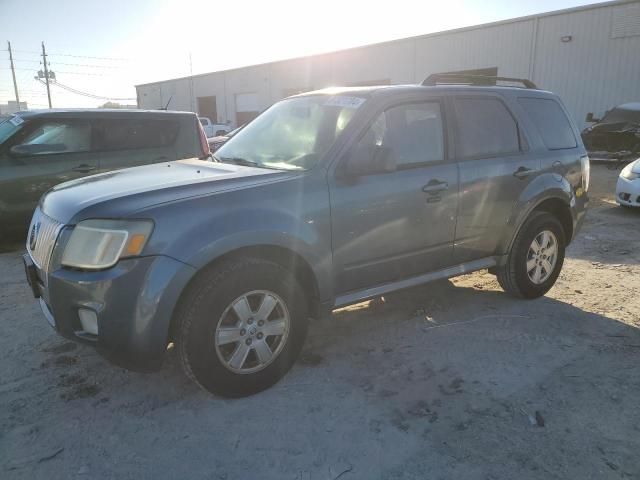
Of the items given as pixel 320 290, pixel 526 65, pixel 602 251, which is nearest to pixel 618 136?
pixel 526 65

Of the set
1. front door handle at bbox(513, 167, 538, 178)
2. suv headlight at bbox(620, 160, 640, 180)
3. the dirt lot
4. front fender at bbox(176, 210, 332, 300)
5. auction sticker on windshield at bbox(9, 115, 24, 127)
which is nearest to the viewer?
the dirt lot

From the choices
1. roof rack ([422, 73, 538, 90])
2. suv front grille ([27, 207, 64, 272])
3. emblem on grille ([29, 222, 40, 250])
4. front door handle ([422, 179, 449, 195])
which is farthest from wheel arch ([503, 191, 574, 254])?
emblem on grille ([29, 222, 40, 250])

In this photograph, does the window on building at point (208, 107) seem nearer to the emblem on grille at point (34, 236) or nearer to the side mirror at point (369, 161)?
the emblem on grille at point (34, 236)

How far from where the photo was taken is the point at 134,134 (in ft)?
20.8

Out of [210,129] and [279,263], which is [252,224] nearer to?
[279,263]

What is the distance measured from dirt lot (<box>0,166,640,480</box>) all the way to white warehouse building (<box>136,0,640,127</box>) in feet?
53.4

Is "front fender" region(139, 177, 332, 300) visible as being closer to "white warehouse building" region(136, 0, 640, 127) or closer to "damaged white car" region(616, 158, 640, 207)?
"damaged white car" region(616, 158, 640, 207)

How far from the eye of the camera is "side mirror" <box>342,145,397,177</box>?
2992 millimetres

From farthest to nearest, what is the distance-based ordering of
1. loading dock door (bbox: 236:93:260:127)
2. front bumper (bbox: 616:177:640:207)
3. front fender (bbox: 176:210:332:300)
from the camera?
loading dock door (bbox: 236:93:260:127), front bumper (bbox: 616:177:640:207), front fender (bbox: 176:210:332:300)

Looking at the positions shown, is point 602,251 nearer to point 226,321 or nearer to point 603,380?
point 603,380

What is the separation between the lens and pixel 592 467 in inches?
88.0

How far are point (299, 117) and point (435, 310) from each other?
6.51 feet

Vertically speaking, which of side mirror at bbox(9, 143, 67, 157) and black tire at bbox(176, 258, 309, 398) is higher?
side mirror at bbox(9, 143, 67, 157)

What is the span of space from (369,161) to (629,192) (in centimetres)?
663
